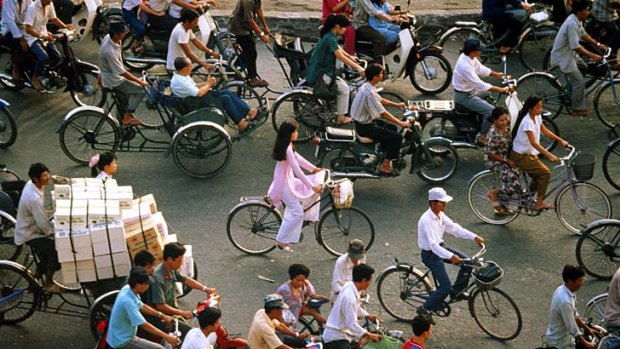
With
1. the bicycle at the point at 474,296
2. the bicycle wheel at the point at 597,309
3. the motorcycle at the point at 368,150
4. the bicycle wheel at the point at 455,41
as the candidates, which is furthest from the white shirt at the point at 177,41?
the bicycle wheel at the point at 597,309

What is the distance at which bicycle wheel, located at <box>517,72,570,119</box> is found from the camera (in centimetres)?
1458

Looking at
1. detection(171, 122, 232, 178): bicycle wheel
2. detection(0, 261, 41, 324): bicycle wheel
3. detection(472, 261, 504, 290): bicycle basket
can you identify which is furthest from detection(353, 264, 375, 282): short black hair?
detection(171, 122, 232, 178): bicycle wheel

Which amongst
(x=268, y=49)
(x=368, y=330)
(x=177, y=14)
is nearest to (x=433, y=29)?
(x=268, y=49)

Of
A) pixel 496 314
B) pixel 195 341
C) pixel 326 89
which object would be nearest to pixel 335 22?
pixel 326 89

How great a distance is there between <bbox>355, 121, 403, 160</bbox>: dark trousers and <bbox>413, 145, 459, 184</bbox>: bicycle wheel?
418mm

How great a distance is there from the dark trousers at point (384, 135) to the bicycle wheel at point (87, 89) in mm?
3371

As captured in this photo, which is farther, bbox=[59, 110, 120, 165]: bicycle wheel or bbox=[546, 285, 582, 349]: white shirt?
bbox=[59, 110, 120, 165]: bicycle wheel

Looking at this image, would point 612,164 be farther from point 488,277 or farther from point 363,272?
point 363,272

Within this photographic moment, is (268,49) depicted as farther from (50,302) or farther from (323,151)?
(50,302)

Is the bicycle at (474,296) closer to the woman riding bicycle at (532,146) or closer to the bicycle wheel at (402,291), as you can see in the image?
the bicycle wheel at (402,291)

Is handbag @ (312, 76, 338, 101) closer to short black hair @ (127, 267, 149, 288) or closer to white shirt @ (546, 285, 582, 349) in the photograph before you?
white shirt @ (546, 285, 582, 349)

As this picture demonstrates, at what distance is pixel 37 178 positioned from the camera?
35.2ft

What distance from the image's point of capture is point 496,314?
10.8m

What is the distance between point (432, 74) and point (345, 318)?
6.25 meters
